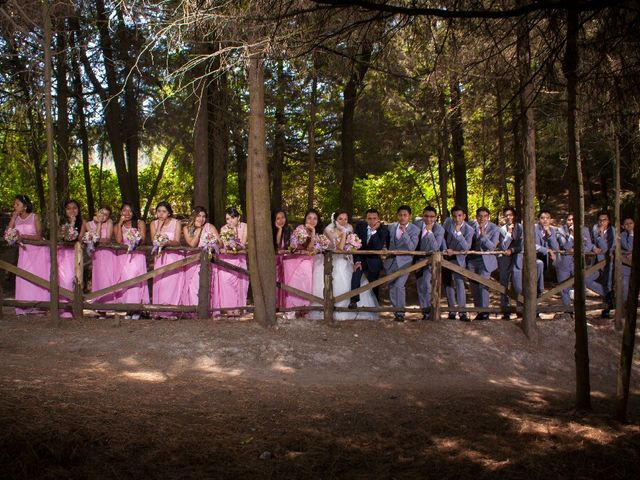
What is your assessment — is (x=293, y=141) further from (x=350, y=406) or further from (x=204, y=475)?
(x=204, y=475)

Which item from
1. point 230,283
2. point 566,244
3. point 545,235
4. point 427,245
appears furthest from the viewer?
point 566,244

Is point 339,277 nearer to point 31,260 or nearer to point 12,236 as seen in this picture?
point 31,260

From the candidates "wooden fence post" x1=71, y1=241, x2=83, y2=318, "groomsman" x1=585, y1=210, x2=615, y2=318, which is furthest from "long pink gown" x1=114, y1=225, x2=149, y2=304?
"groomsman" x1=585, y1=210, x2=615, y2=318

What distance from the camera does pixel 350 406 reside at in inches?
287

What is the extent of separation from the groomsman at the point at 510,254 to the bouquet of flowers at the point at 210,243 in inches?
215

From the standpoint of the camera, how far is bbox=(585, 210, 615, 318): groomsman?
40.6 ft

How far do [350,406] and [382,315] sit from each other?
242 inches

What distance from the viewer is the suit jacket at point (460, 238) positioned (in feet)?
40.0

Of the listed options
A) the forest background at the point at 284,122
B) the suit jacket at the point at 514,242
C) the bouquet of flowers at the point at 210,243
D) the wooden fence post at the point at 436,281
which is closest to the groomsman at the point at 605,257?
the forest background at the point at 284,122

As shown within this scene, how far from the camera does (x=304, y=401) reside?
295 inches

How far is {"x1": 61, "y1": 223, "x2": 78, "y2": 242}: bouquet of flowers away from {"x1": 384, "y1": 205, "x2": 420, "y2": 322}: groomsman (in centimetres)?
600

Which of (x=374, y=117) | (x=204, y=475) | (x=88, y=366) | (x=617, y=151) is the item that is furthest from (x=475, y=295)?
(x=374, y=117)

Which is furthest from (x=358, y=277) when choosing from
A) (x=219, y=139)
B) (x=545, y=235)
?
(x=219, y=139)

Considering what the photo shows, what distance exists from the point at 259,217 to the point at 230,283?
65.2 inches
